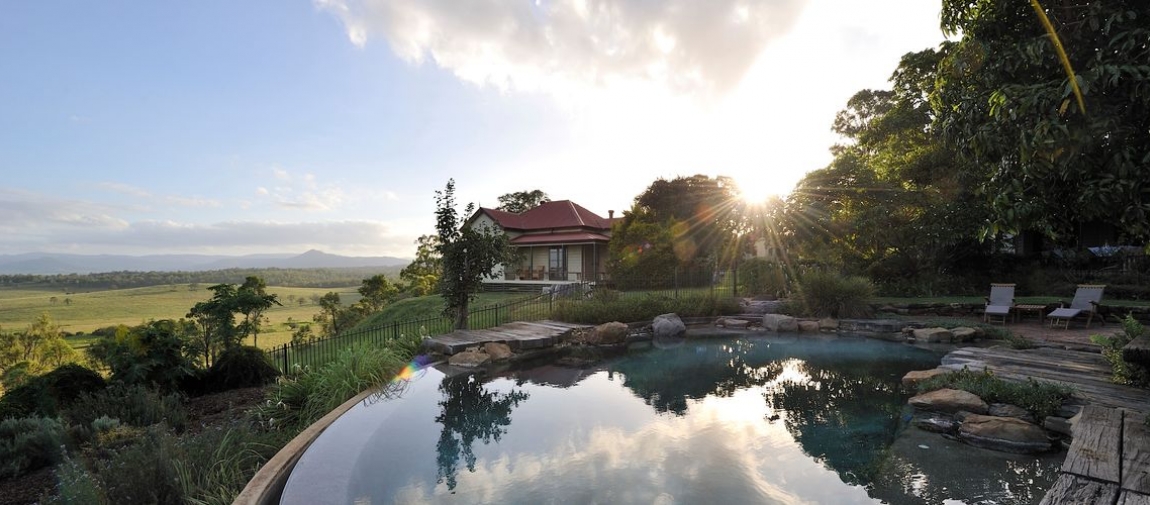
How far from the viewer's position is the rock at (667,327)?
13203 millimetres

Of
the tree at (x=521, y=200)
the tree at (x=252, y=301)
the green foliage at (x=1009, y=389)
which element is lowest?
the green foliage at (x=1009, y=389)

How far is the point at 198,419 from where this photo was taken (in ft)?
19.2

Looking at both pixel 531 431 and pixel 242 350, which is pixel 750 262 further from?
pixel 242 350

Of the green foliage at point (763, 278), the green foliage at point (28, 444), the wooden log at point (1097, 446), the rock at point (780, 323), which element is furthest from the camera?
the green foliage at point (763, 278)

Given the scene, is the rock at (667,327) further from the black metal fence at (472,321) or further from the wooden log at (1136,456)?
the wooden log at (1136,456)

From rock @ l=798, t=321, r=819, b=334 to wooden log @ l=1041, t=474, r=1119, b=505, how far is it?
409 inches

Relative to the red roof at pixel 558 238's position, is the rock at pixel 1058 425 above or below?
below

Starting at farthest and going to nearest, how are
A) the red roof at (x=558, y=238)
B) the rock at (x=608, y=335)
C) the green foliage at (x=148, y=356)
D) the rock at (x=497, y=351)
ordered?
1. the red roof at (x=558, y=238)
2. the rock at (x=608, y=335)
3. the rock at (x=497, y=351)
4. the green foliage at (x=148, y=356)

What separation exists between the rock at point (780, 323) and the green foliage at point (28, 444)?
14227 mm

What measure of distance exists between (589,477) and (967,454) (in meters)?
4.10

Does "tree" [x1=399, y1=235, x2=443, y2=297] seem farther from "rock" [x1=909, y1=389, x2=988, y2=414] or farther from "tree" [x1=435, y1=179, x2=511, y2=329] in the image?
"rock" [x1=909, y1=389, x2=988, y2=414]

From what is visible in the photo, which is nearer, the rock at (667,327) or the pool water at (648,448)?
the pool water at (648,448)

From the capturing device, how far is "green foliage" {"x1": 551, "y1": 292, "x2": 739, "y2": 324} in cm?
1354

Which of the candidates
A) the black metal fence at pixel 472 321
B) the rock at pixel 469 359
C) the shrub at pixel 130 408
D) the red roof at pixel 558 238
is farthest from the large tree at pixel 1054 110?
the red roof at pixel 558 238
